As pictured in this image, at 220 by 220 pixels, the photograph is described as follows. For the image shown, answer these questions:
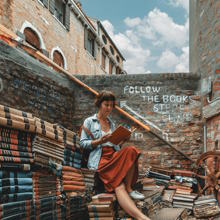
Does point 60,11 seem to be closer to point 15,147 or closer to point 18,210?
point 15,147

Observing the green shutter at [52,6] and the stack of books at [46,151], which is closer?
the stack of books at [46,151]

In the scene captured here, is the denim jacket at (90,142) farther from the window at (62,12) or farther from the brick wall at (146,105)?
the window at (62,12)

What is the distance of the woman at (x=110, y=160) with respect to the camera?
312 cm

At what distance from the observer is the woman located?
3116 mm

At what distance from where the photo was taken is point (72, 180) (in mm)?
3314

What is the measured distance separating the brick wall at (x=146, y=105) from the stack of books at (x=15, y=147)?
4.66m

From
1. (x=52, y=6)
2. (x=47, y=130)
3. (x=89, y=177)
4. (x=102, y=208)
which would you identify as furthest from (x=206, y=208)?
(x=52, y=6)

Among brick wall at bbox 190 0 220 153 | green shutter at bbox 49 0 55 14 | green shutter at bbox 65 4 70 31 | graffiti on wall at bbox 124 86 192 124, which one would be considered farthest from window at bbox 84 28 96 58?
brick wall at bbox 190 0 220 153

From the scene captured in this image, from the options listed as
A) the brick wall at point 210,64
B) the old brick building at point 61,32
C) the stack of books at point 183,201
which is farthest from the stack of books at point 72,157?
the old brick building at point 61,32

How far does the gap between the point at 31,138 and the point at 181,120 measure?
5.89 metres

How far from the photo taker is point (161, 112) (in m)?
8.32

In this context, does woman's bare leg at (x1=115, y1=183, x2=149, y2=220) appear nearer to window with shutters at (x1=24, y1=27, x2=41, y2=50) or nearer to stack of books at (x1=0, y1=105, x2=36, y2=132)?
stack of books at (x1=0, y1=105, x2=36, y2=132)

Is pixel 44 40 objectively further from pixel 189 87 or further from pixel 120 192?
pixel 120 192

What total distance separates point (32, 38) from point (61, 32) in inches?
109
